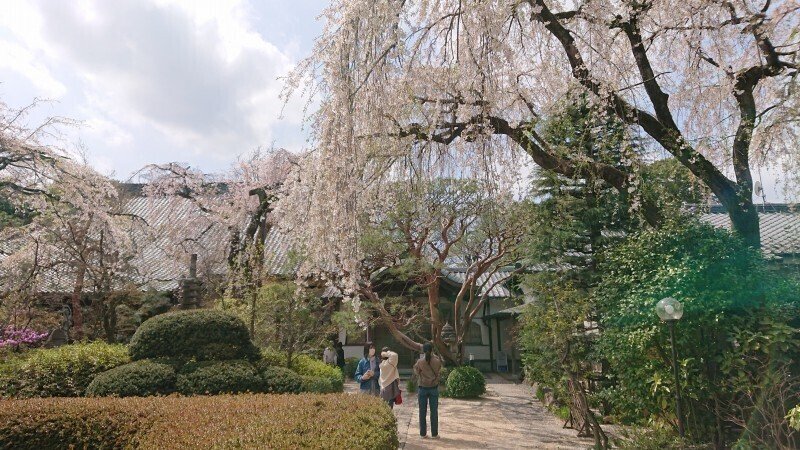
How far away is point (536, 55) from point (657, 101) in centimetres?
157

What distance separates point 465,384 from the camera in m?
14.2

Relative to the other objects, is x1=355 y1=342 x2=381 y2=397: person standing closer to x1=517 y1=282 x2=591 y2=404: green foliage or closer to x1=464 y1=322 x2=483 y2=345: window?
x1=517 y1=282 x2=591 y2=404: green foliage

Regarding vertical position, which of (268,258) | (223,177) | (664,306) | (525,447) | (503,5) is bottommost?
(525,447)

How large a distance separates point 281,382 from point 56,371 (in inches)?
140

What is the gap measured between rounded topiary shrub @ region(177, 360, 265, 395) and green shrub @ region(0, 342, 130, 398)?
145cm

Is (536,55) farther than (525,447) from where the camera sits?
No

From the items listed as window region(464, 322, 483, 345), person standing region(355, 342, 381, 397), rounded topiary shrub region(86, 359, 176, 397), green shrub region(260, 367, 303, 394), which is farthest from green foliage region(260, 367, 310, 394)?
window region(464, 322, 483, 345)

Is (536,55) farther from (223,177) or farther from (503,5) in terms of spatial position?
(223,177)

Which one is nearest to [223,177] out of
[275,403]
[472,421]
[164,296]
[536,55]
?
[164,296]

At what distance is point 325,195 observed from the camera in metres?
4.52

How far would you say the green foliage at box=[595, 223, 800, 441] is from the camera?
19.0 feet

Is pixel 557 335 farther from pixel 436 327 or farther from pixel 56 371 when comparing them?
pixel 436 327

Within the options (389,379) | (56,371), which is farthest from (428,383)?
(56,371)

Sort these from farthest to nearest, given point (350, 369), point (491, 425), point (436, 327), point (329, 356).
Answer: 1. point (350, 369)
2. point (436, 327)
3. point (329, 356)
4. point (491, 425)
